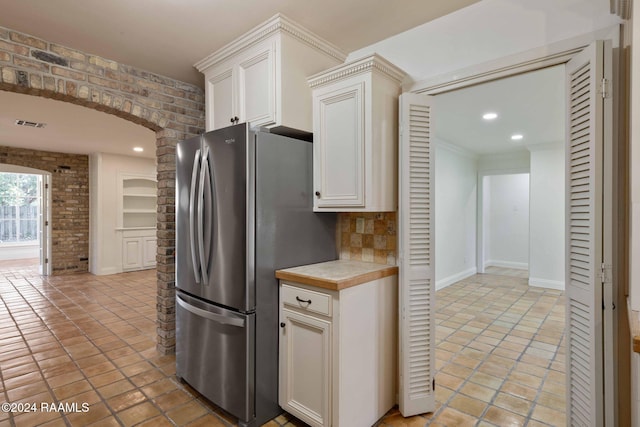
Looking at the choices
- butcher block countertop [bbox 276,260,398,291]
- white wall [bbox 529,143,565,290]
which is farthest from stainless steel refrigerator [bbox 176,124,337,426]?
white wall [bbox 529,143,565,290]

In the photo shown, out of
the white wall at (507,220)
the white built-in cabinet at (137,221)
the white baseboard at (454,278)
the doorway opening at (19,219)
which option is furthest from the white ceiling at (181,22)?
the doorway opening at (19,219)

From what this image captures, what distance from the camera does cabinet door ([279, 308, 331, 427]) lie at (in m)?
1.78

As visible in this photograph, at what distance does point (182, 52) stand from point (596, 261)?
2.86 m

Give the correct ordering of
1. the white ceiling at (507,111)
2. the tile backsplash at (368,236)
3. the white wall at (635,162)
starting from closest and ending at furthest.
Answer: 1. the white wall at (635,162)
2. the tile backsplash at (368,236)
3. the white ceiling at (507,111)

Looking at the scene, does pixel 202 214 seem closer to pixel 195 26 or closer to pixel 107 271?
pixel 195 26

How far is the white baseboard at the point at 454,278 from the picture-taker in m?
5.31

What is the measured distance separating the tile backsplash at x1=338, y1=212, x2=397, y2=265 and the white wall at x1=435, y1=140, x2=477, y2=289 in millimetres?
3161

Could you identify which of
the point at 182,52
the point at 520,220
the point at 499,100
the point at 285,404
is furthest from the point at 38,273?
the point at 520,220

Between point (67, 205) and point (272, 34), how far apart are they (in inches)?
261

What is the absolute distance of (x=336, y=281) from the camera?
1705 millimetres

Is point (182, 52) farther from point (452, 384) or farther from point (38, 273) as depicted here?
point (38, 273)

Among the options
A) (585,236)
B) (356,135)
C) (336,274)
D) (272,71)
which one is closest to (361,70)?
(356,135)

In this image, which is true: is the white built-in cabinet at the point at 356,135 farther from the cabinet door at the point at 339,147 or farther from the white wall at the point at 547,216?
the white wall at the point at 547,216

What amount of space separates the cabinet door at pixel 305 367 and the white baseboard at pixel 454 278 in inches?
154
